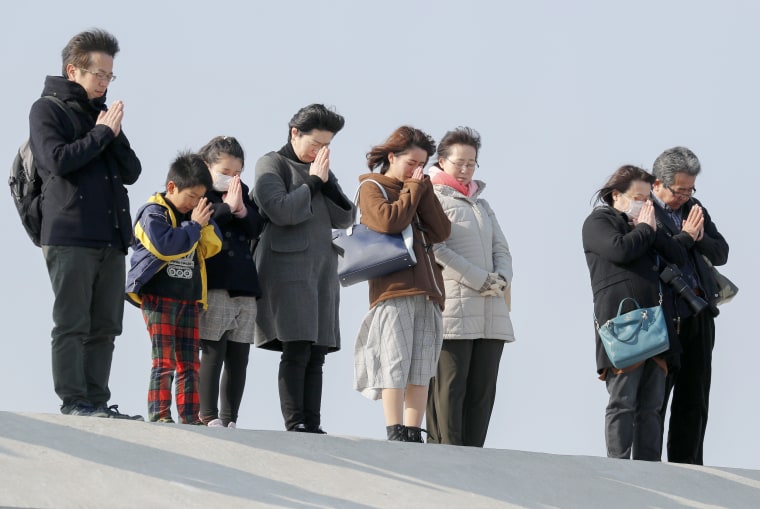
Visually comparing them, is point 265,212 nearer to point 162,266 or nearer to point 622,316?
point 162,266

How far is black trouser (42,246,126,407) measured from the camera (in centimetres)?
690

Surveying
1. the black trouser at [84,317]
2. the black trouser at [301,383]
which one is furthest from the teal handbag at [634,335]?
the black trouser at [84,317]

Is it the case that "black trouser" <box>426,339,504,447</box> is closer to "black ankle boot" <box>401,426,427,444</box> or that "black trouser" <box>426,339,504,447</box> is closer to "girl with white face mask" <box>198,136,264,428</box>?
"black ankle boot" <box>401,426,427,444</box>

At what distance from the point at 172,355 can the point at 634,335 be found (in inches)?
110

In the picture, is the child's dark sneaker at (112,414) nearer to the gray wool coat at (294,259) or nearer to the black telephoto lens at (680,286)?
the gray wool coat at (294,259)

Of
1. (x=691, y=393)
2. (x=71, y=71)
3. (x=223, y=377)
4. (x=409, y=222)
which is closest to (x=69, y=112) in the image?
(x=71, y=71)

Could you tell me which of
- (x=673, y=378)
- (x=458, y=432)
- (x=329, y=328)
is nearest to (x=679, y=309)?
(x=673, y=378)

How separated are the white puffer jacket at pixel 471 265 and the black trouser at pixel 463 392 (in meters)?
0.09

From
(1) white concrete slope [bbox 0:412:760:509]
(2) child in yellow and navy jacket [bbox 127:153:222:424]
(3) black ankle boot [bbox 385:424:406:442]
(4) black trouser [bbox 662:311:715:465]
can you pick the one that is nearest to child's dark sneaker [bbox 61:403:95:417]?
(1) white concrete slope [bbox 0:412:760:509]

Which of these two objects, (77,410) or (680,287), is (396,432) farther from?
(680,287)

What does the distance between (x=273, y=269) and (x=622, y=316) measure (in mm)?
2128

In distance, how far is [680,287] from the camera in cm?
874

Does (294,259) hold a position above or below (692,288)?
below

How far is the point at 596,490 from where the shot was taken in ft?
24.2
